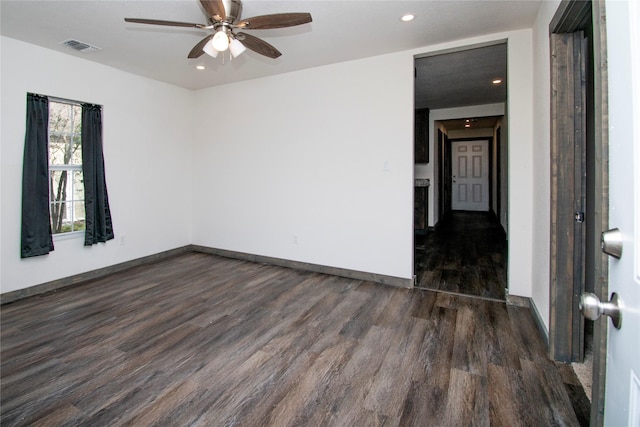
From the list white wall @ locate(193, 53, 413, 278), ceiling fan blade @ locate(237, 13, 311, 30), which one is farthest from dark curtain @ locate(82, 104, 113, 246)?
ceiling fan blade @ locate(237, 13, 311, 30)

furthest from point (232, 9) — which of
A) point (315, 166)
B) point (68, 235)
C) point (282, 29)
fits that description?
point (68, 235)

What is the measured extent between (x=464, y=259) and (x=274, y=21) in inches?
158

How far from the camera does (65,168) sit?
3.86 metres

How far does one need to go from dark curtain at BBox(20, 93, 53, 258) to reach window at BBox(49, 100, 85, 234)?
6.3 inches

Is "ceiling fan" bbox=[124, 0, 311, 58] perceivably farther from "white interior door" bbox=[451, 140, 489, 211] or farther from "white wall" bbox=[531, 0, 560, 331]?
"white interior door" bbox=[451, 140, 489, 211]

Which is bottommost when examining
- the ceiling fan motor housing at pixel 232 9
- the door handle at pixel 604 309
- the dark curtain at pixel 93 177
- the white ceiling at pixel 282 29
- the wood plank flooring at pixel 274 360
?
the wood plank flooring at pixel 274 360

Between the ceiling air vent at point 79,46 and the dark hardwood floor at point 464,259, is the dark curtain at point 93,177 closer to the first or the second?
the ceiling air vent at point 79,46

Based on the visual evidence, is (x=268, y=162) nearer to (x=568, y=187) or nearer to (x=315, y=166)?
(x=315, y=166)

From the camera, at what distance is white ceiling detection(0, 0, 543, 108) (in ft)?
8.76

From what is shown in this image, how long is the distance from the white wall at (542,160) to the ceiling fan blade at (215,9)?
214 centimetres

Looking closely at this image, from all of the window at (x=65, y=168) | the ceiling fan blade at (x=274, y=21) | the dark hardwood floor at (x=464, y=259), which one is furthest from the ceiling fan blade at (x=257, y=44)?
the dark hardwood floor at (x=464, y=259)

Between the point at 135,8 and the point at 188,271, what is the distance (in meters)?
2.94

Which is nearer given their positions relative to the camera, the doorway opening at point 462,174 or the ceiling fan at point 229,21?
the ceiling fan at point 229,21

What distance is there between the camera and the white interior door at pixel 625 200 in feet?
1.90
